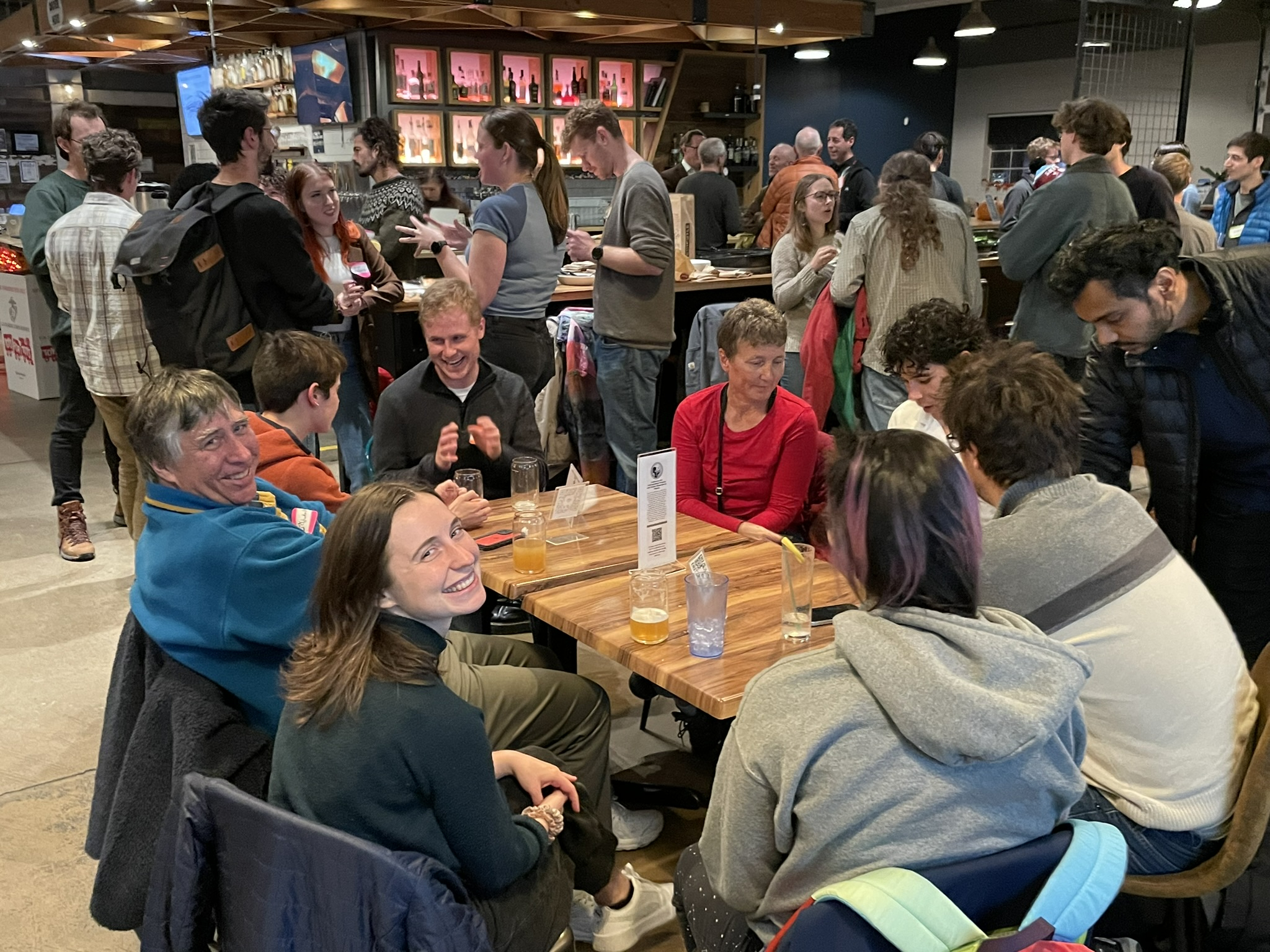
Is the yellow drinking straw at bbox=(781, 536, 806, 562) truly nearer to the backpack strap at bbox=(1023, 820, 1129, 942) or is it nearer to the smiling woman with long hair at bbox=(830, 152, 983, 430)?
the backpack strap at bbox=(1023, 820, 1129, 942)

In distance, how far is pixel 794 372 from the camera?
471 cm

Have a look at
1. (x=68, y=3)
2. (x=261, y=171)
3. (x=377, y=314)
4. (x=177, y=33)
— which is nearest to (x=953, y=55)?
(x=177, y=33)

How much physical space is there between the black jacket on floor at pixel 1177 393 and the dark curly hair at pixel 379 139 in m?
3.97

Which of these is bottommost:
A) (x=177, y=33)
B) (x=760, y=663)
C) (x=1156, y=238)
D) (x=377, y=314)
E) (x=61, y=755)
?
(x=61, y=755)

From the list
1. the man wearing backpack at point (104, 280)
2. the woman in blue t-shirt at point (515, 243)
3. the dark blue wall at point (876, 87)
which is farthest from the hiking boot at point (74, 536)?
the dark blue wall at point (876, 87)

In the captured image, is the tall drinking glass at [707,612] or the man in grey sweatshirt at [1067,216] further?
the man in grey sweatshirt at [1067,216]

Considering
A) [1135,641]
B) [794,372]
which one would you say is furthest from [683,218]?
[1135,641]

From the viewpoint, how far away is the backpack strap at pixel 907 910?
1.11 m

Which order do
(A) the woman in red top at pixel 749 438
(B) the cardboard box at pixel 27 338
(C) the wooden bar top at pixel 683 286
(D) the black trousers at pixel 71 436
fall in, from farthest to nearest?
(B) the cardboard box at pixel 27 338
(C) the wooden bar top at pixel 683 286
(D) the black trousers at pixel 71 436
(A) the woman in red top at pixel 749 438

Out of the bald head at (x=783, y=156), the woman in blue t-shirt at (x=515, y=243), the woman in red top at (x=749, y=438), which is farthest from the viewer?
the bald head at (x=783, y=156)

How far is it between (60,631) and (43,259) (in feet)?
6.80

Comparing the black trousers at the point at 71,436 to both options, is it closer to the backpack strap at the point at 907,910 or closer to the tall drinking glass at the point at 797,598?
the tall drinking glass at the point at 797,598

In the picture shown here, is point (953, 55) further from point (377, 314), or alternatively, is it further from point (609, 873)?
point (609, 873)

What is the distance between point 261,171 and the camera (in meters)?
3.80
